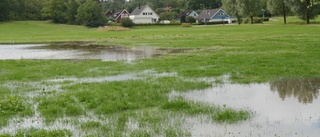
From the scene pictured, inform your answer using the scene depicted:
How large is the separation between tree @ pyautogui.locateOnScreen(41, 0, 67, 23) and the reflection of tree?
332 ft

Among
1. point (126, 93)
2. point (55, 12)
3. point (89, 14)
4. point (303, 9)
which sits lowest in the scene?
point (126, 93)

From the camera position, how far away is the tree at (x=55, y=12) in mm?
106625

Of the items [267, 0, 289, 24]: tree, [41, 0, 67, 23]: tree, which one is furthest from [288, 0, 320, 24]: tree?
[41, 0, 67, 23]: tree

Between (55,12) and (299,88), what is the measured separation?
337 ft

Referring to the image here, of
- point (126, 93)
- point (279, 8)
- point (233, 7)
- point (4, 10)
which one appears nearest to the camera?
point (126, 93)

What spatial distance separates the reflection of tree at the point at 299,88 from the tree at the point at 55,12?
101125mm

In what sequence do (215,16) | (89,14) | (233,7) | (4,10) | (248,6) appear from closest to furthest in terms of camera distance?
(248,6), (233,7), (4,10), (89,14), (215,16)

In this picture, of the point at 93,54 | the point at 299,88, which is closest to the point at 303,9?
the point at 93,54

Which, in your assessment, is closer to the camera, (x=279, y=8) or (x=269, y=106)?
(x=269, y=106)

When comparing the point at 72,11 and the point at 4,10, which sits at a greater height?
the point at 4,10

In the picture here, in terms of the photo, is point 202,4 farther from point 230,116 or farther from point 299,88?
point 230,116

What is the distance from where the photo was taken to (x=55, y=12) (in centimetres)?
10638

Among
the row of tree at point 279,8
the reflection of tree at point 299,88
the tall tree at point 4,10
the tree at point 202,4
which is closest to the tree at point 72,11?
the tall tree at point 4,10

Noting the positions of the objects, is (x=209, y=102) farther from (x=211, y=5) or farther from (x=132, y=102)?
(x=211, y=5)
